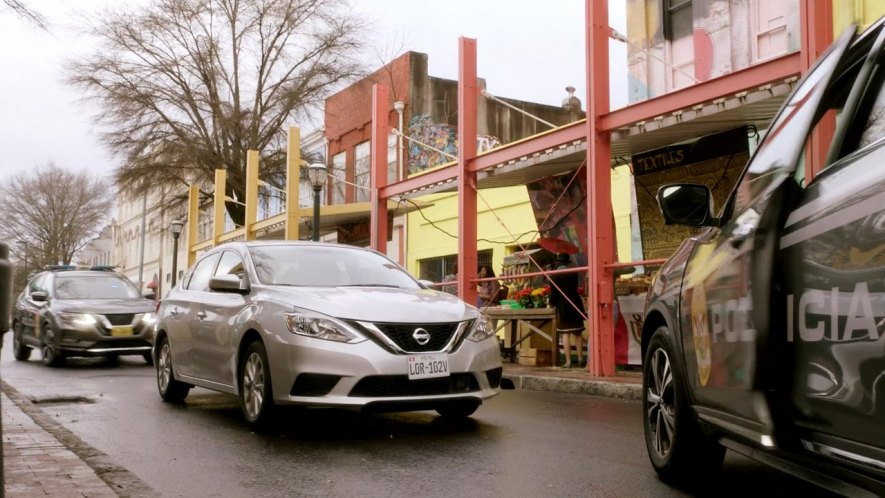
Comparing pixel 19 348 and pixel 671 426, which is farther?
pixel 19 348

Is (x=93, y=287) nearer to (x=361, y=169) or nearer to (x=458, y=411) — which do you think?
(x=458, y=411)

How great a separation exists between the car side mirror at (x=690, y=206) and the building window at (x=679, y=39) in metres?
12.7

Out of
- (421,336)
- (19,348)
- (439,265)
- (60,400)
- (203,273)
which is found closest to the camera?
(421,336)

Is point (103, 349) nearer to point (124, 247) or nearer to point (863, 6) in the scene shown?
point (863, 6)

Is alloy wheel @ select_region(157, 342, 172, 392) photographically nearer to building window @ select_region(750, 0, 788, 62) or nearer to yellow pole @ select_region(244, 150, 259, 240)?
building window @ select_region(750, 0, 788, 62)

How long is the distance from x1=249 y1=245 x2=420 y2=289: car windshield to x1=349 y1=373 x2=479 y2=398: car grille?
136 cm

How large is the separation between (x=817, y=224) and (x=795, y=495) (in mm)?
1950

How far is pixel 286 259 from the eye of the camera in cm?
782

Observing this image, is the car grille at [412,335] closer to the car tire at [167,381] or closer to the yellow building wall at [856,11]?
the car tire at [167,381]

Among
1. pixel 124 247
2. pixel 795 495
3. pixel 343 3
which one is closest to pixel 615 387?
pixel 795 495

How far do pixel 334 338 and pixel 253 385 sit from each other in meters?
1.01

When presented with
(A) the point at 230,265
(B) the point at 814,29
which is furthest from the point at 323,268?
(B) the point at 814,29

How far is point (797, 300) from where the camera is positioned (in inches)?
120

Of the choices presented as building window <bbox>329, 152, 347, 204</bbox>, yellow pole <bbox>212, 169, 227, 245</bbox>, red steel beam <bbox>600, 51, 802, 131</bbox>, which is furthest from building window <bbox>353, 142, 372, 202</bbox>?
red steel beam <bbox>600, 51, 802, 131</bbox>
